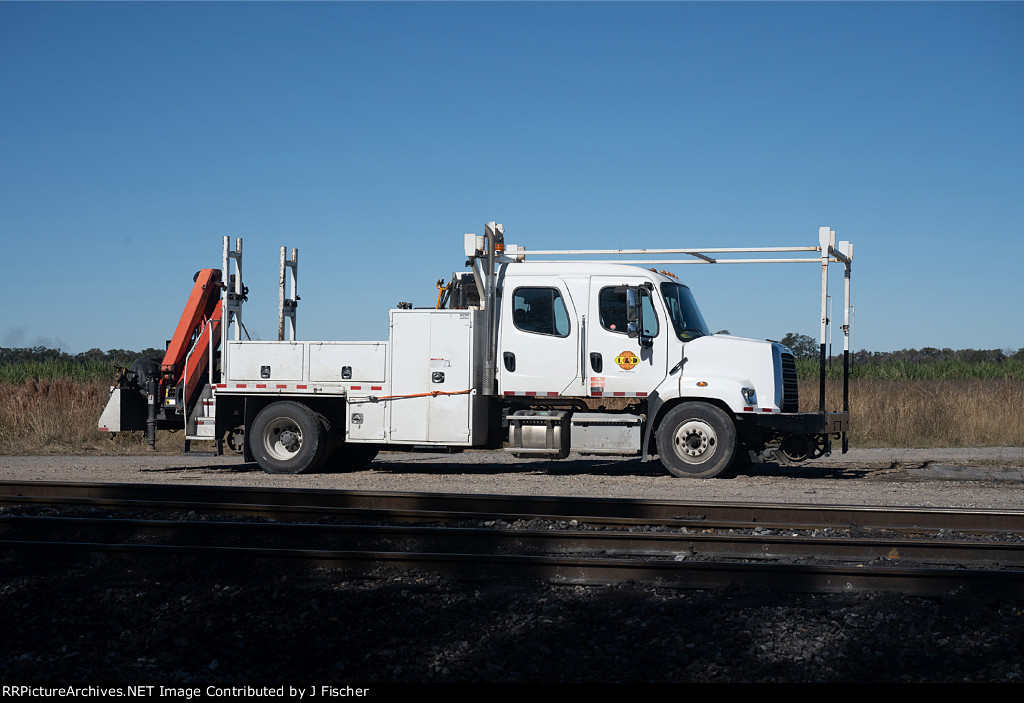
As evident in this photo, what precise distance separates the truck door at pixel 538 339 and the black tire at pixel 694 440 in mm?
1370

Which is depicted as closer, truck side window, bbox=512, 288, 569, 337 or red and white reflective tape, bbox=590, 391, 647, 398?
red and white reflective tape, bbox=590, 391, 647, 398

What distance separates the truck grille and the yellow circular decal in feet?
6.50

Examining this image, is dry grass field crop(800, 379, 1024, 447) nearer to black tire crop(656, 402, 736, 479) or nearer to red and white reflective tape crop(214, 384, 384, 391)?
black tire crop(656, 402, 736, 479)

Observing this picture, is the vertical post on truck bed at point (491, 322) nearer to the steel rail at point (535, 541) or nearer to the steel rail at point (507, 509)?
the steel rail at point (507, 509)

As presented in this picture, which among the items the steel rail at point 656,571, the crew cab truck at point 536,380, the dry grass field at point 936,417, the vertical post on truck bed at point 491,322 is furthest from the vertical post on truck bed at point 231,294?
the dry grass field at point 936,417

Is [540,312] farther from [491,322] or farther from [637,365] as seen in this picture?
[637,365]

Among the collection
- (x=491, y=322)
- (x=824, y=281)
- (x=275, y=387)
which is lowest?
(x=275, y=387)

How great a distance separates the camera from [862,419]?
67.8 feet

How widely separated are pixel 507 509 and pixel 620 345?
4119mm

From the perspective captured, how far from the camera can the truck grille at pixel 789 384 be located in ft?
41.8

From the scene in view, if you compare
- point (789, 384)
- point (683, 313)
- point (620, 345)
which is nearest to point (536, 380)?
point (620, 345)

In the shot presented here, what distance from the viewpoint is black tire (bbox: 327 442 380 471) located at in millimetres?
14578

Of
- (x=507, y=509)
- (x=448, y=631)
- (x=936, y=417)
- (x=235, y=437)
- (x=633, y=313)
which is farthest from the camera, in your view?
(x=936, y=417)

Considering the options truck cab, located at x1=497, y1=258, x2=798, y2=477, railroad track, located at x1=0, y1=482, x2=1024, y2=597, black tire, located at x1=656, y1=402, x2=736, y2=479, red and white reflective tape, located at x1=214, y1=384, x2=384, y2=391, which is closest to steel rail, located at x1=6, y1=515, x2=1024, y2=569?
railroad track, located at x1=0, y1=482, x2=1024, y2=597
